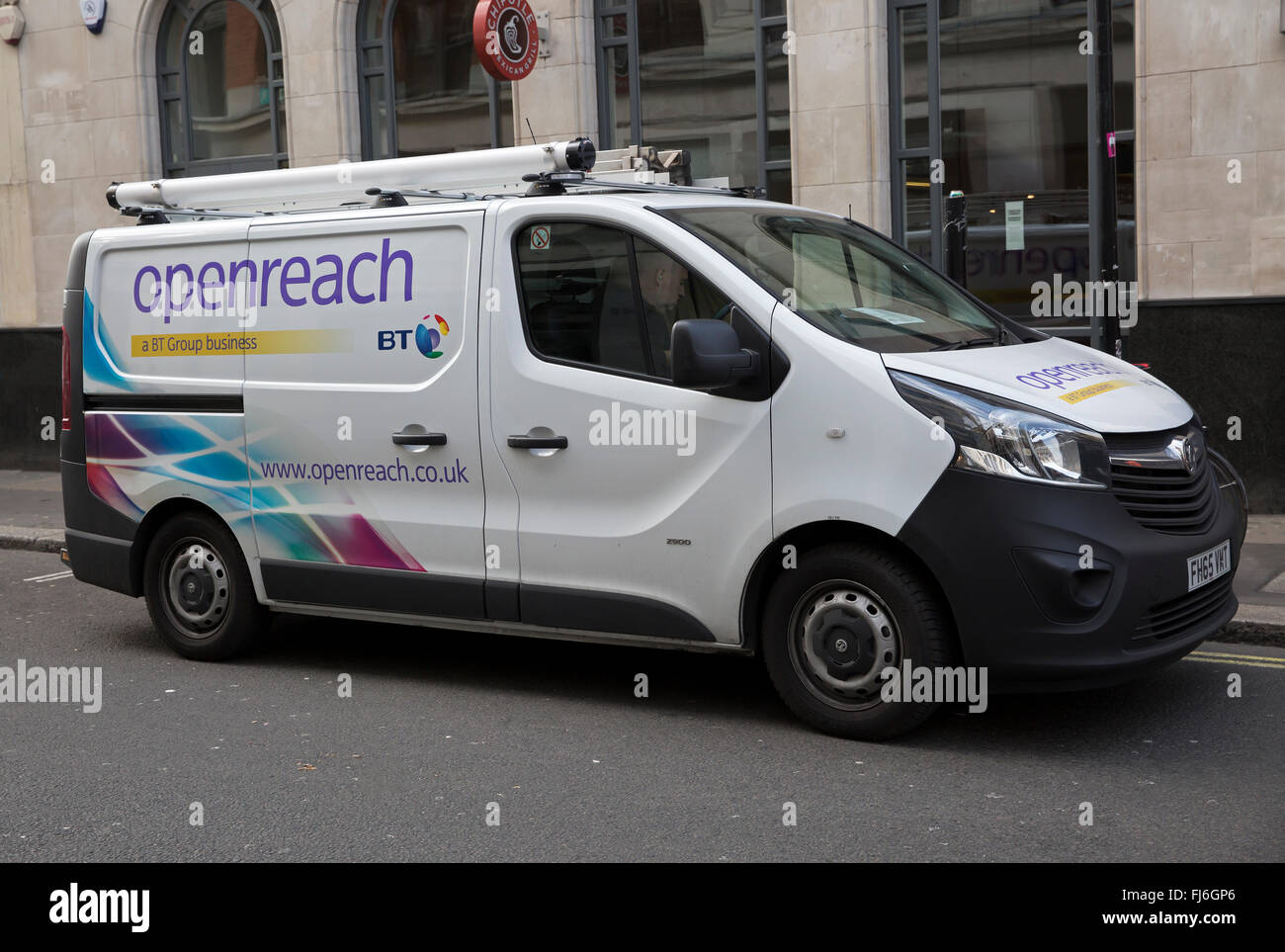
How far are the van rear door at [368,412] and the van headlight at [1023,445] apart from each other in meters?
2.10

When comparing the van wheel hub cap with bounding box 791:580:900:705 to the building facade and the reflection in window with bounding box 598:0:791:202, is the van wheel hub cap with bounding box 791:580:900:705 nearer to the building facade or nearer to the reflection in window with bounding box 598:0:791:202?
the building facade

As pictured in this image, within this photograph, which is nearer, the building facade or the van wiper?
the van wiper

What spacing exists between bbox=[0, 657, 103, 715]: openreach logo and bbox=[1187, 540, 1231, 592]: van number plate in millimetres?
4566

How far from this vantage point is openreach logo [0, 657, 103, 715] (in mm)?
6715

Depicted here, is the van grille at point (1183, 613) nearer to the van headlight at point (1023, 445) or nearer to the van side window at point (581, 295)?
the van headlight at point (1023, 445)

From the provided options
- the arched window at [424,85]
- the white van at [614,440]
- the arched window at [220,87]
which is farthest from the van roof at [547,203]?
the arched window at [220,87]

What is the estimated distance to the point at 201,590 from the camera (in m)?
7.22

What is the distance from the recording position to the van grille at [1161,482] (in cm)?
522

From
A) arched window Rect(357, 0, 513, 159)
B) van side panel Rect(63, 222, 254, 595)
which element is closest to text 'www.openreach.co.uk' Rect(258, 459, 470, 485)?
van side panel Rect(63, 222, 254, 595)

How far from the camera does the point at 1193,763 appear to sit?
527cm

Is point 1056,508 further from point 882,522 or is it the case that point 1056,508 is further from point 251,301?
point 251,301

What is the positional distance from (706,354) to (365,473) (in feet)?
6.27

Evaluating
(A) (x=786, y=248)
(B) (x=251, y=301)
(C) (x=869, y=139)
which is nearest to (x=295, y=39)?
(C) (x=869, y=139)
